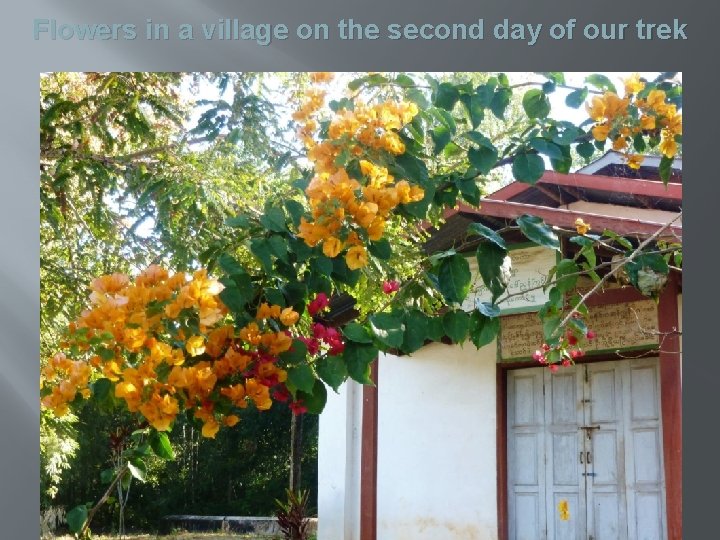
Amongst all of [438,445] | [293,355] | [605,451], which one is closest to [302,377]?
[293,355]

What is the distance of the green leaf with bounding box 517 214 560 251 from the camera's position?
236 centimetres

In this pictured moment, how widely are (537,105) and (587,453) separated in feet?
14.6

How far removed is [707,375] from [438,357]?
4967 millimetres

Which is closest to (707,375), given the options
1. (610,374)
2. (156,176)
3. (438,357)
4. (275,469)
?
(156,176)

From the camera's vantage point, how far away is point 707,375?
2.60 m

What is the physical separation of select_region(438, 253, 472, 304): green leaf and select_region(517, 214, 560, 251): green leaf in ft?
0.64

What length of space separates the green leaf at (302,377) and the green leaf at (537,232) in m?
0.68

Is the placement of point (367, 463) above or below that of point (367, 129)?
below

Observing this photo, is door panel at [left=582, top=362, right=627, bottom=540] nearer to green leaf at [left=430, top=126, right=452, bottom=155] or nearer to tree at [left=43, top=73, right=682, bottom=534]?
tree at [left=43, top=73, right=682, bottom=534]

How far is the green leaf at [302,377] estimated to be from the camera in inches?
80.5

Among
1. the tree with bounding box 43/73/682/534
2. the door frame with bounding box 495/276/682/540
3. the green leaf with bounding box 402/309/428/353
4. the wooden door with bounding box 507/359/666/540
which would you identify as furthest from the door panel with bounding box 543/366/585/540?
the green leaf with bounding box 402/309/428/353

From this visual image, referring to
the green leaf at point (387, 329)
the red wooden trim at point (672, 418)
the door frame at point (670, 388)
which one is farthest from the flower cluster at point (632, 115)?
the red wooden trim at point (672, 418)

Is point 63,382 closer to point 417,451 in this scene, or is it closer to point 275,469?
point 417,451

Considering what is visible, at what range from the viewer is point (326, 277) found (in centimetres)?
229
